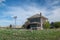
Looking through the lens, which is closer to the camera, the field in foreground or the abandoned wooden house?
the field in foreground

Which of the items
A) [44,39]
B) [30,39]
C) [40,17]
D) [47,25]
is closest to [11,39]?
[30,39]

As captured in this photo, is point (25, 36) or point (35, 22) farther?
point (35, 22)

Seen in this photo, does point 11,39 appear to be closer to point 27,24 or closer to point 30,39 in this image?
point 30,39

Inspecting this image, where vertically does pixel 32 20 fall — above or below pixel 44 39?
above

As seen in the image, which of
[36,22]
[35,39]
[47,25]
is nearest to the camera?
[35,39]

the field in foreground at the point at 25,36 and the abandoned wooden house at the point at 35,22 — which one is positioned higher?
the abandoned wooden house at the point at 35,22

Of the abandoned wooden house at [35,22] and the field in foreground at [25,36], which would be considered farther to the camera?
the abandoned wooden house at [35,22]

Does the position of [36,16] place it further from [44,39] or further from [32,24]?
[44,39]

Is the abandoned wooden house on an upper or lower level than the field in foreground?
upper

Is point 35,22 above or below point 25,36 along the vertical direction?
above

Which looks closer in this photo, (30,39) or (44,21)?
(30,39)

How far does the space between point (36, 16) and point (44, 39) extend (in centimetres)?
3299

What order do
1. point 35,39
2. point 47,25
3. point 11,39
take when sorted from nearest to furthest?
point 11,39
point 35,39
point 47,25

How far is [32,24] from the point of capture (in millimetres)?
49250
